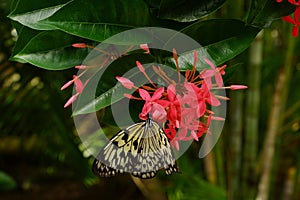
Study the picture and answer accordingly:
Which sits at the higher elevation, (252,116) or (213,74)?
(213,74)

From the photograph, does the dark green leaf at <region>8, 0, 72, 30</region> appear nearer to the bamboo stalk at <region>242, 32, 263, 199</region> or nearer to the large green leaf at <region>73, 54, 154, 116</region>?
the large green leaf at <region>73, 54, 154, 116</region>

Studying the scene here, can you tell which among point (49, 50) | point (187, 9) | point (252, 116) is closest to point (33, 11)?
point (49, 50)

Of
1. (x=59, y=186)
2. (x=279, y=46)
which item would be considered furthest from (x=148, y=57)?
(x=59, y=186)

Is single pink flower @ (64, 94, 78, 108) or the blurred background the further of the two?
the blurred background

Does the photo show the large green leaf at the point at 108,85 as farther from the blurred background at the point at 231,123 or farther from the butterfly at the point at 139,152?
the blurred background at the point at 231,123

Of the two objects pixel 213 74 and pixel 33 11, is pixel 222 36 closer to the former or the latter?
pixel 213 74

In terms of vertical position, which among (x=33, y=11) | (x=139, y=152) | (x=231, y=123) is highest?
(x=33, y=11)

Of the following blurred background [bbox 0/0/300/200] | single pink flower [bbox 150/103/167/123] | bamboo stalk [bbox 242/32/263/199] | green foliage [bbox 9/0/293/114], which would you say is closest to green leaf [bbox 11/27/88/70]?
green foliage [bbox 9/0/293/114]
